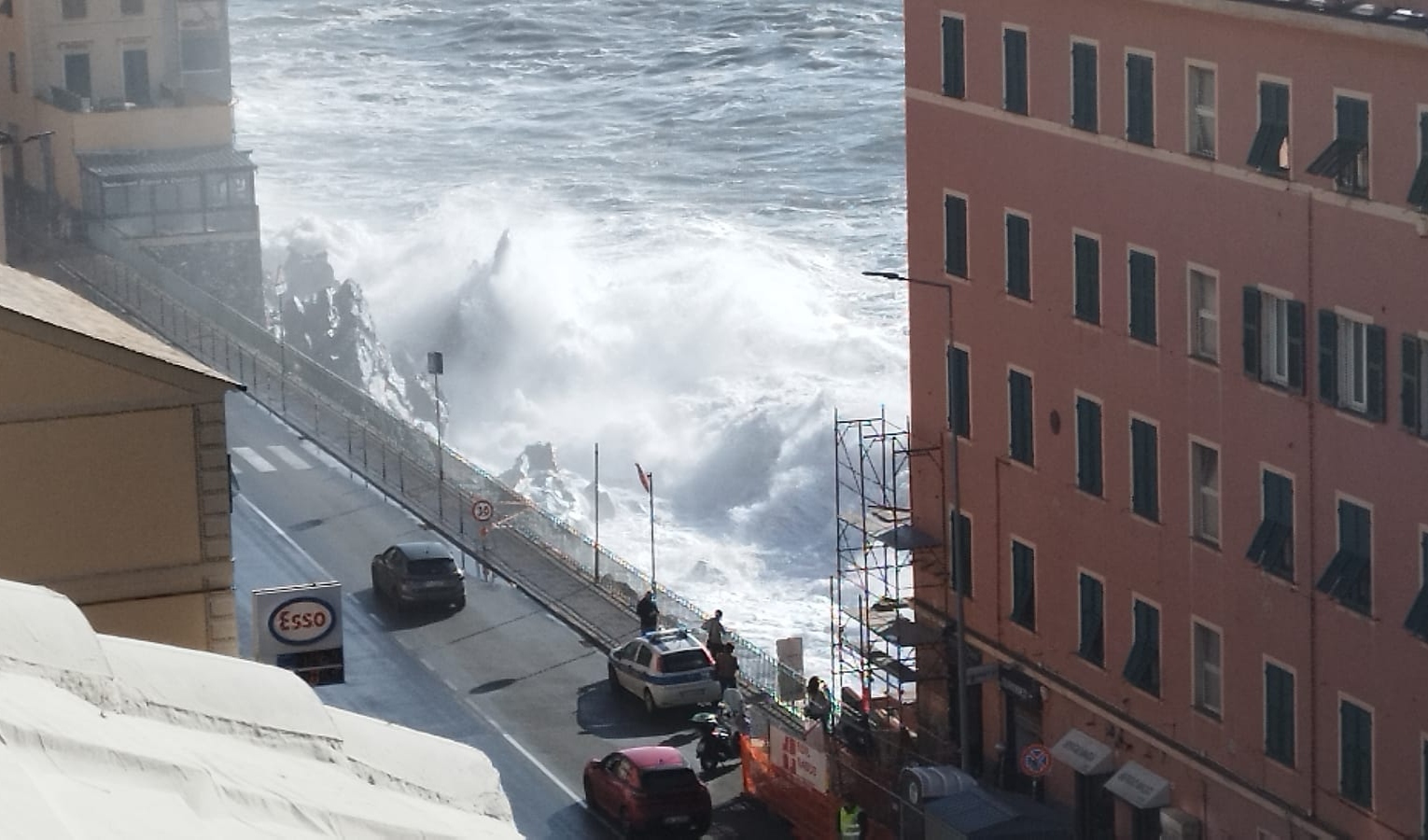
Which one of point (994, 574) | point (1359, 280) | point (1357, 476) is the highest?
point (1359, 280)

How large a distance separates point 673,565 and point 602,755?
32751mm

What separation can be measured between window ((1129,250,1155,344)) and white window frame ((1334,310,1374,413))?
447 cm

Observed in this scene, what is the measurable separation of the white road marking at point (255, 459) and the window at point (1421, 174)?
116 ft

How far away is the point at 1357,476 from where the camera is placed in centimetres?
3344

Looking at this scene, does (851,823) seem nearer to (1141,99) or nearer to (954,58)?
(1141,99)

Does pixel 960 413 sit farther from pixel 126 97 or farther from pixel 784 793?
pixel 126 97

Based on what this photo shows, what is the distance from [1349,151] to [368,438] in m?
34.9

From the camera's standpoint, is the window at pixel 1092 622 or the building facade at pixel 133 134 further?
the building facade at pixel 133 134

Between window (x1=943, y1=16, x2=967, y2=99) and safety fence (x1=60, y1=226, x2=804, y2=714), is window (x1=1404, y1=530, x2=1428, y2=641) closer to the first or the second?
window (x1=943, y1=16, x2=967, y2=99)

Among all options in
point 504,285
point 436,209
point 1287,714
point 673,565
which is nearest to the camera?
point 1287,714

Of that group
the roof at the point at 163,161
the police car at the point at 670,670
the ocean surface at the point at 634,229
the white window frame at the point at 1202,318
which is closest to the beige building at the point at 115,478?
the white window frame at the point at 1202,318

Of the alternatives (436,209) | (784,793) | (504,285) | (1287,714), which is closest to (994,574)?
(784,793)

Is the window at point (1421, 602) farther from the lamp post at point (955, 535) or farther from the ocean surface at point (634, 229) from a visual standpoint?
the ocean surface at point (634, 229)

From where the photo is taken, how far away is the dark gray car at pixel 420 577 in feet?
167
